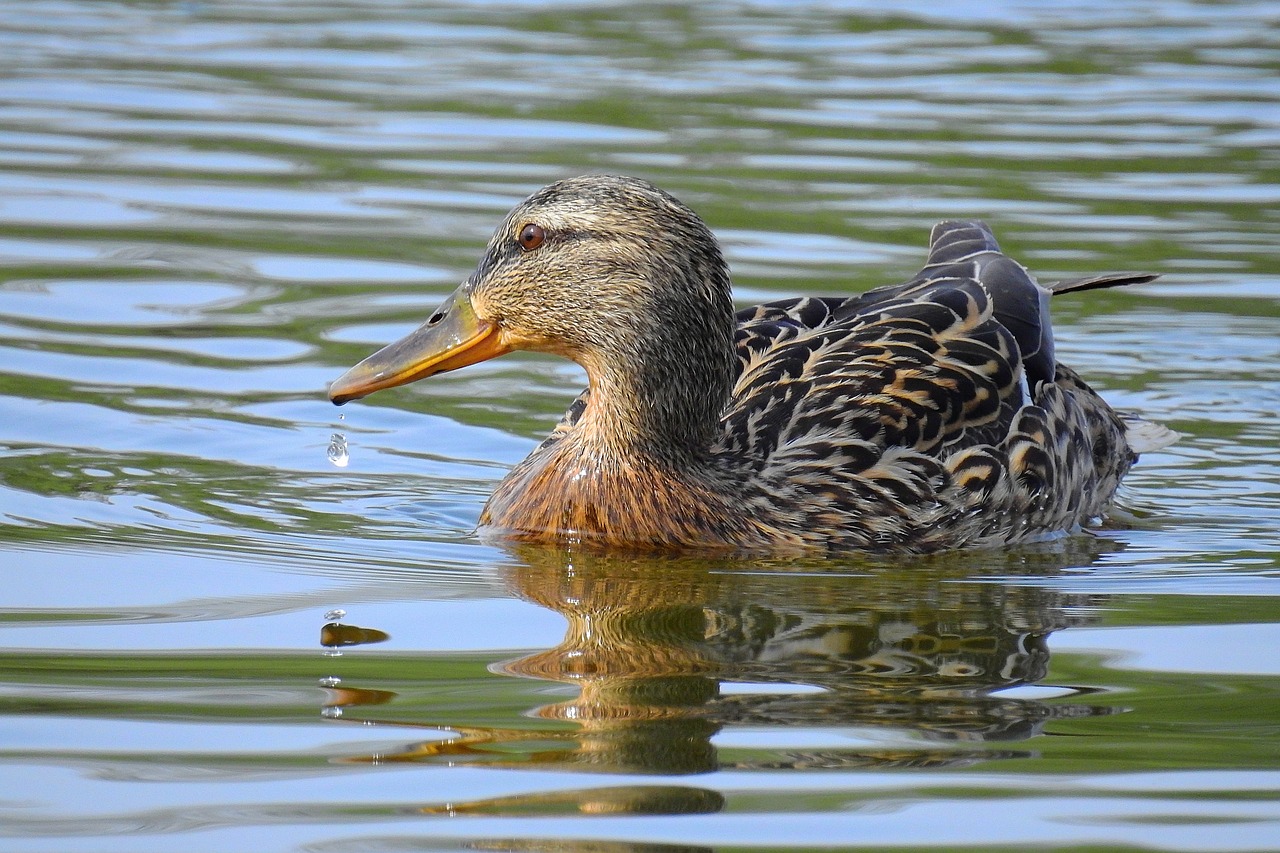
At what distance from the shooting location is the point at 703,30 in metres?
19.1

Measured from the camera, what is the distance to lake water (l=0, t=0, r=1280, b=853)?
460cm

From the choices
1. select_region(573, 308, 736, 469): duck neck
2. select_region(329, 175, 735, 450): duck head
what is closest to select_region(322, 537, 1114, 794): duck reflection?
select_region(573, 308, 736, 469): duck neck

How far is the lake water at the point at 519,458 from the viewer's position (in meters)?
4.60

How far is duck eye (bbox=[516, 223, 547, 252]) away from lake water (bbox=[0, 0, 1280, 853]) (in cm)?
104

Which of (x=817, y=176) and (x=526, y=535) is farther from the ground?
(x=817, y=176)

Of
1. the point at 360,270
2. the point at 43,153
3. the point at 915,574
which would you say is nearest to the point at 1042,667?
the point at 915,574

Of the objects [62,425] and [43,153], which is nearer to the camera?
[62,425]

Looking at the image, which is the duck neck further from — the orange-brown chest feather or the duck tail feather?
the duck tail feather

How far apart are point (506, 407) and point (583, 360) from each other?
88.0 inches

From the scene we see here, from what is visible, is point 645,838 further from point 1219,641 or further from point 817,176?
point 817,176

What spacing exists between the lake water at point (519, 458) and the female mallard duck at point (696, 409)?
0.20 meters

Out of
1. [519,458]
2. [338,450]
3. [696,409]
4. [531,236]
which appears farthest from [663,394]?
[519,458]

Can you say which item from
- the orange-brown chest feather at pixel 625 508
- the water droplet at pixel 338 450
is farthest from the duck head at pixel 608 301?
the water droplet at pixel 338 450

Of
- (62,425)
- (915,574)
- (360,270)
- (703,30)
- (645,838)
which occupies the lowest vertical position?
(645,838)
